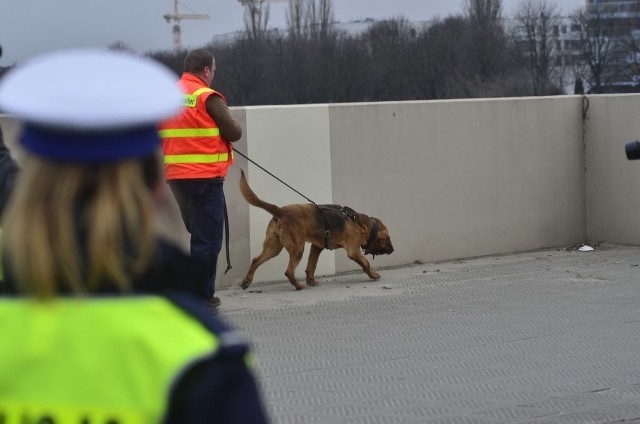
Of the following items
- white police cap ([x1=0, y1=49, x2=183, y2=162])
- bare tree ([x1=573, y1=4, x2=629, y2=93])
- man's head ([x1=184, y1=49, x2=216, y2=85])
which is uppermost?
bare tree ([x1=573, y1=4, x2=629, y2=93])

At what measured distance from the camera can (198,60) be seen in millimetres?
8438

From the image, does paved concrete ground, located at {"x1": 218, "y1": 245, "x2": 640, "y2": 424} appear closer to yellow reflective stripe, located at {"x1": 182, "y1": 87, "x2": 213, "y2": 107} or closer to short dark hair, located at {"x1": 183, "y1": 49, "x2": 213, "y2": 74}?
yellow reflective stripe, located at {"x1": 182, "y1": 87, "x2": 213, "y2": 107}

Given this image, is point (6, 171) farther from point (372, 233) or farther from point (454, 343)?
point (372, 233)

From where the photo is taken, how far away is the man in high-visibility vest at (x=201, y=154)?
8297 mm

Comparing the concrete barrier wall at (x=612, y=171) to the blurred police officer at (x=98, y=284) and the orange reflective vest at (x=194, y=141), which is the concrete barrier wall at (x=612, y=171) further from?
the blurred police officer at (x=98, y=284)

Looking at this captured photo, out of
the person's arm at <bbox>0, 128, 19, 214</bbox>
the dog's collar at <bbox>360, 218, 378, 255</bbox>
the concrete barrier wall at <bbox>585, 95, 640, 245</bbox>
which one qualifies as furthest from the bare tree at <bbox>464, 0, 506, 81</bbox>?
the person's arm at <bbox>0, 128, 19, 214</bbox>

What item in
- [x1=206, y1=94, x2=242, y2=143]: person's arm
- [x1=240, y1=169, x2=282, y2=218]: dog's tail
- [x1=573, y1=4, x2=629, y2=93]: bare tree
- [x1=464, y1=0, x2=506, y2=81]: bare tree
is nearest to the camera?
[x1=206, y1=94, x2=242, y2=143]: person's arm

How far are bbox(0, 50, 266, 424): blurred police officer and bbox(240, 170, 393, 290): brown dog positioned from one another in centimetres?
782

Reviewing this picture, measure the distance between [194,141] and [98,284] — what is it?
6726 millimetres

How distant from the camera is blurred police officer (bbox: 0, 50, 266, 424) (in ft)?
5.25

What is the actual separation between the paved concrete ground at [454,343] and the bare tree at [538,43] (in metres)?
40.6

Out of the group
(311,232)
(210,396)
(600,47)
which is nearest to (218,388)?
(210,396)

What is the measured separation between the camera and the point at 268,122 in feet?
33.9

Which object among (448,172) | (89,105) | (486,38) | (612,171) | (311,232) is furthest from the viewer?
(486,38)
